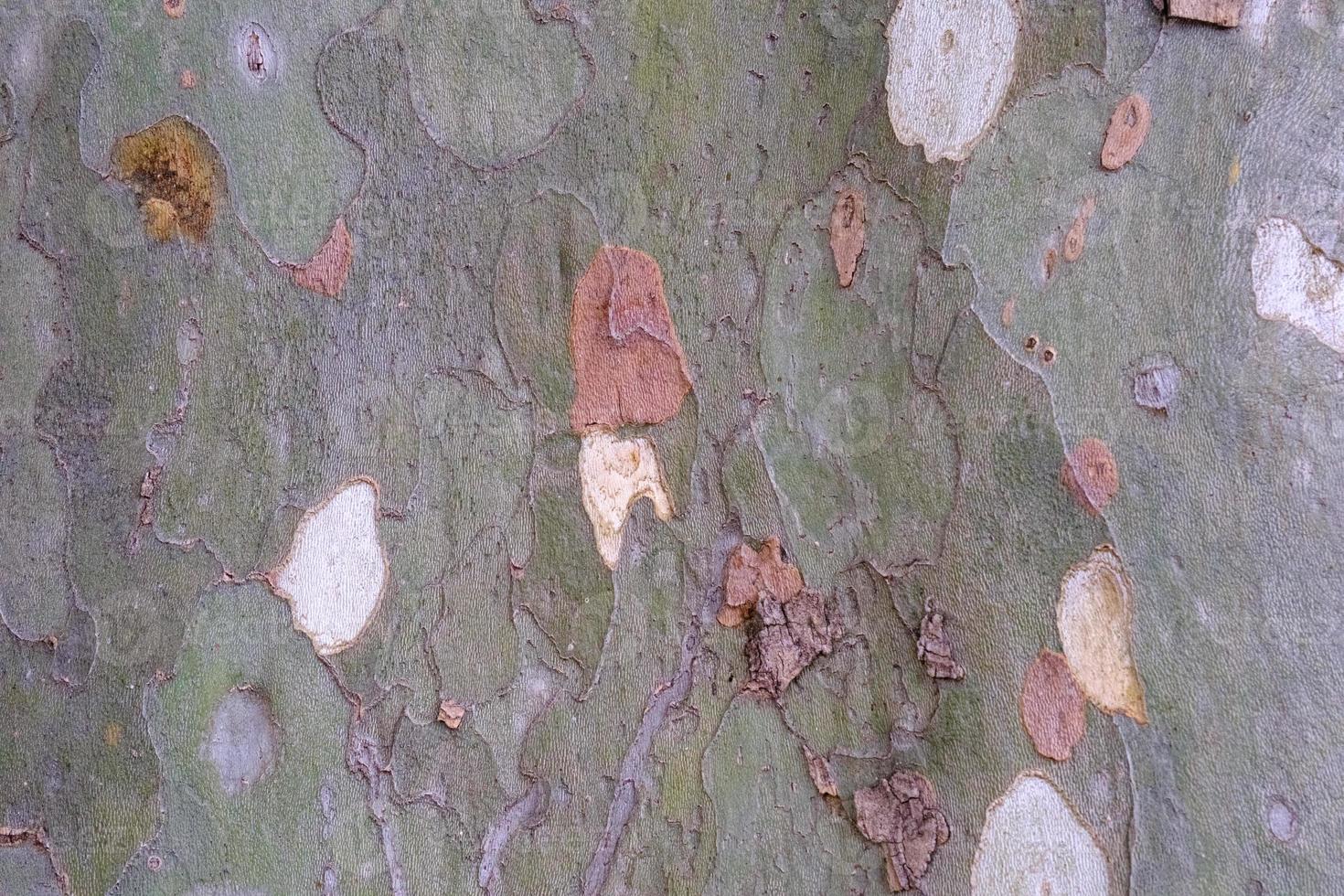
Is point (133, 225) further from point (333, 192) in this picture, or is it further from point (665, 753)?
point (665, 753)

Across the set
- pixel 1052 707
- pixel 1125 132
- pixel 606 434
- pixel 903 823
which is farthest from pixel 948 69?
pixel 903 823

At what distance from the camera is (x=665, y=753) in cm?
94

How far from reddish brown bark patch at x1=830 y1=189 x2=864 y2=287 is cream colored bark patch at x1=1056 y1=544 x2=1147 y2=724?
1.15ft

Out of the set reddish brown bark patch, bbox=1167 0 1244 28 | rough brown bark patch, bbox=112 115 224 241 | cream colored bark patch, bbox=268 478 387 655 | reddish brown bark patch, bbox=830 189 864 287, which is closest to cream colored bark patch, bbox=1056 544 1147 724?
reddish brown bark patch, bbox=830 189 864 287

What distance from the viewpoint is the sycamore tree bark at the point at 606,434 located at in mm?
855

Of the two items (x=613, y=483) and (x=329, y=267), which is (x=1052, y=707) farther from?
(x=329, y=267)

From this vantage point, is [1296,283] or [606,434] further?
[606,434]

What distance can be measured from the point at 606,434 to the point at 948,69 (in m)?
0.48

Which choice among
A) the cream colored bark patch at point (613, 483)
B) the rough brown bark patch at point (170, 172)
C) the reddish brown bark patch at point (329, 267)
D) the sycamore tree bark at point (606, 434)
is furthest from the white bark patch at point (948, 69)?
the rough brown bark patch at point (170, 172)

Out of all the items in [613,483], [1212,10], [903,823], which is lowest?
[903,823]

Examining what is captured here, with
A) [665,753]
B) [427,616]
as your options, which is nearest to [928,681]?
[665,753]

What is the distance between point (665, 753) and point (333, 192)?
2.08 feet

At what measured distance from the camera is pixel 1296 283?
0.79 m

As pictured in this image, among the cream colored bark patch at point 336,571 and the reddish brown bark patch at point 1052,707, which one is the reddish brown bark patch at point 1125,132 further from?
the cream colored bark patch at point 336,571
